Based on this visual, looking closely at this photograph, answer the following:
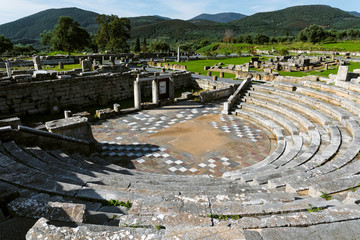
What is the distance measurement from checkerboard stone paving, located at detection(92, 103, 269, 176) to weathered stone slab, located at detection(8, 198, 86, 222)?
20.5 feet

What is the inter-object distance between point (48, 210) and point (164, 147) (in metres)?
8.51

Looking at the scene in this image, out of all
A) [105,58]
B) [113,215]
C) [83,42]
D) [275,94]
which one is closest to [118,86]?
[275,94]

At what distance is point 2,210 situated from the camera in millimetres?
4293

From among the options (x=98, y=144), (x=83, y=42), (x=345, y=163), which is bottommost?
(x=98, y=144)

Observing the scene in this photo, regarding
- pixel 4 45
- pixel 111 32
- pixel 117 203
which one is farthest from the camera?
pixel 4 45

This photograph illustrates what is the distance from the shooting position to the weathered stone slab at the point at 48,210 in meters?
3.77

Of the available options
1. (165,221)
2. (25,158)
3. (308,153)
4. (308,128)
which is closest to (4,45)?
(25,158)

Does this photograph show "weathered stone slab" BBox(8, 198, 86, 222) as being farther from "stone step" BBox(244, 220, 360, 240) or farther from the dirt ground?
the dirt ground

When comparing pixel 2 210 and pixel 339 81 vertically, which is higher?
pixel 339 81

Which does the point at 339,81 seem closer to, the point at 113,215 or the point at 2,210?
the point at 113,215

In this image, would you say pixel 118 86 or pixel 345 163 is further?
pixel 118 86

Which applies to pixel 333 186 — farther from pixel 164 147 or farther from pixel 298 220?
pixel 164 147

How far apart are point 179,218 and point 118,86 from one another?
63.0 ft

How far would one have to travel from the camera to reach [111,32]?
5431cm
